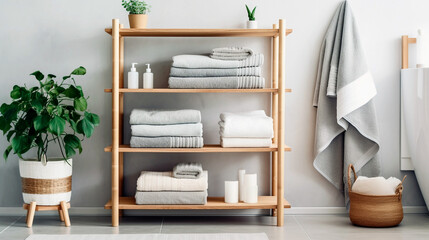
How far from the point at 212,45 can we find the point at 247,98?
36 centimetres

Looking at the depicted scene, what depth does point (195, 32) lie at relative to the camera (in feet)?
8.60

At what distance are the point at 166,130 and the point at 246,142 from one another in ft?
1.35

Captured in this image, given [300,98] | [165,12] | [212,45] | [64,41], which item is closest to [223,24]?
[212,45]

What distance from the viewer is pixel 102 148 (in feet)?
9.63

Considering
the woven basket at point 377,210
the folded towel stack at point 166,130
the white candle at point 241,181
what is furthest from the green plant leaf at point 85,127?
the woven basket at point 377,210

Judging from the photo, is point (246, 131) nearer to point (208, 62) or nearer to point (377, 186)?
point (208, 62)

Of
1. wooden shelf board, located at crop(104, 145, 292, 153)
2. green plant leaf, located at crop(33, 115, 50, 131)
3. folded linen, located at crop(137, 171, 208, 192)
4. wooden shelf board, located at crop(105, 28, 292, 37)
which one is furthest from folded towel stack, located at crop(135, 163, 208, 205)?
wooden shelf board, located at crop(105, 28, 292, 37)

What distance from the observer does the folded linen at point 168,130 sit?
2611mm

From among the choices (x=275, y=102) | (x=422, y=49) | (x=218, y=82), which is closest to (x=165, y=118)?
(x=218, y=82)

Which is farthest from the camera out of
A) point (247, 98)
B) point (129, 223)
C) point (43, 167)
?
point (247, 98)

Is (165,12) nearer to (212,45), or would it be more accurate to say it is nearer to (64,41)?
(212,45)

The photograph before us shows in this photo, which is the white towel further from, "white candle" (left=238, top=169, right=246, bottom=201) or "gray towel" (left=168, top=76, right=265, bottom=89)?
"gray towel" (left=168, top=76, right=265, bottom=89)

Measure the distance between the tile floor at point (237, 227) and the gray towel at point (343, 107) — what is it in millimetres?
316

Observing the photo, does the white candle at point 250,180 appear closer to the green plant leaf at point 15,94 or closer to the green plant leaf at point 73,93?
the green plant leaf at point 73,93
